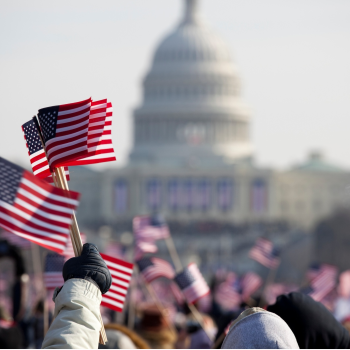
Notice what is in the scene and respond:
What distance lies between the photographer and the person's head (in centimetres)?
610

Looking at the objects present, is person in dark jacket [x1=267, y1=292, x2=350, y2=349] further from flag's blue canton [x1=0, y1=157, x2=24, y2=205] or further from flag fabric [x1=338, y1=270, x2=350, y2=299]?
flag fabric [x1=338, y1=270, x2=350, y2=299]

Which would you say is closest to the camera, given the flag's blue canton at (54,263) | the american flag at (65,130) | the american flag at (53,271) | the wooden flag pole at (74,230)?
the wooden flag pole at (74,230)

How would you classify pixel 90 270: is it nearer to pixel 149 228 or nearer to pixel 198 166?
pixel 149 228

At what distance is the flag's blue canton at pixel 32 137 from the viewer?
7691 mm

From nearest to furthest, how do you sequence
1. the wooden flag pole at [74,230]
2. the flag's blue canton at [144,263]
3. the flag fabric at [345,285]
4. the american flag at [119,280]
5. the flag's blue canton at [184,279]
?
the wooden flag pole at [74,230] → the american flag at [119,280] → the flag's blue canton at [184,279] → the flag's blue canton at [144,263] → the flag fabric at [345,285]

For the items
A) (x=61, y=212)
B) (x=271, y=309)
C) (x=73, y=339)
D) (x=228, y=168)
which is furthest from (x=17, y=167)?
(x=228, y=168)

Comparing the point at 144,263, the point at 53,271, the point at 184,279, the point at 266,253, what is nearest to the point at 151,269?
the point at 144,263

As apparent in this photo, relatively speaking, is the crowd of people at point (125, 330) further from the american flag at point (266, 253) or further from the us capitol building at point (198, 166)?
the us capitol building at point (198, 166)

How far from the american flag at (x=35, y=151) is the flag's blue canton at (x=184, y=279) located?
22.5 feet

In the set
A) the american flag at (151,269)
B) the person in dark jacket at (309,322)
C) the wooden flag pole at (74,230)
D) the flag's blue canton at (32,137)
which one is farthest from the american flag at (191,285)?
the wooden flag pole at (74,230)

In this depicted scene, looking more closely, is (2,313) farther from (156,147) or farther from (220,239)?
(156,147)

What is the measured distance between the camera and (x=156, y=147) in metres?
148

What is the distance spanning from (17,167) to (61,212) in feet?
1.28

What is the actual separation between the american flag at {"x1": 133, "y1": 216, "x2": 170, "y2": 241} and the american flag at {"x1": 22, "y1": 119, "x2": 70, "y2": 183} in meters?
14.7
